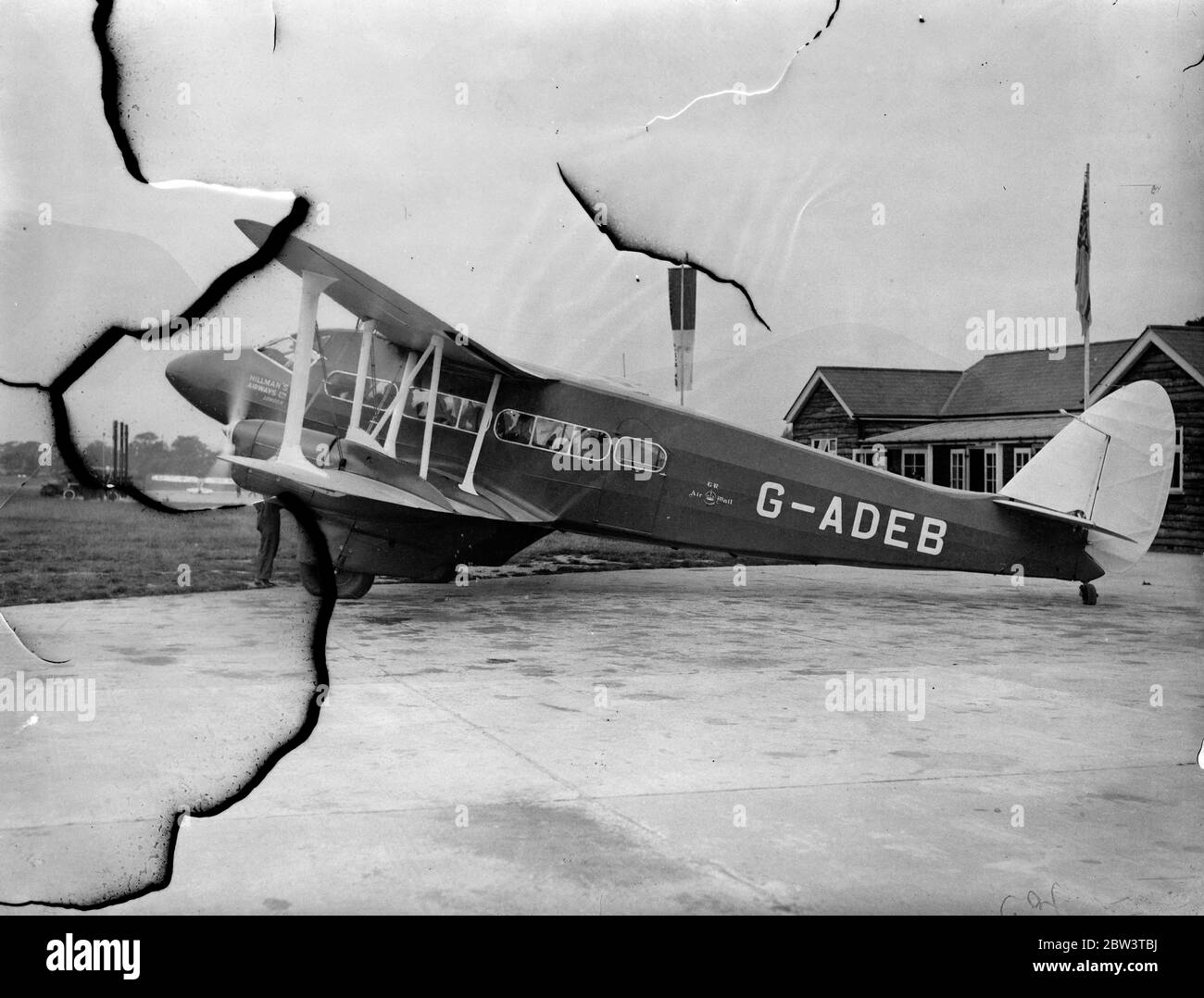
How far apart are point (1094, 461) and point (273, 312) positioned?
354 inches

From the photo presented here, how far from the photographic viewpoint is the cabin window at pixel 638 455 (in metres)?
9.63

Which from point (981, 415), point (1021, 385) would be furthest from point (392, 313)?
point (1021, 385)

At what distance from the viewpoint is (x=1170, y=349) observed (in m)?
9.27

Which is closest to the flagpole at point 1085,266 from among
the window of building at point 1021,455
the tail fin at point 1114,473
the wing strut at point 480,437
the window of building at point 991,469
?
the tail fin at point 1114,473

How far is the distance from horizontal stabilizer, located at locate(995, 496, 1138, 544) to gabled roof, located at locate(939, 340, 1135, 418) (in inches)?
87.1

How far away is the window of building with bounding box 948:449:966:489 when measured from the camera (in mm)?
11875

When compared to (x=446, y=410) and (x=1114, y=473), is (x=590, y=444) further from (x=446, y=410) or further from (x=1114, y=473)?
(x=1114, y=473)

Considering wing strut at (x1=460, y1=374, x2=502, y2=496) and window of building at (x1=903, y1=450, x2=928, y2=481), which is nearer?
wing strut at (x1=460, y1=374, x2=502, y2=496)

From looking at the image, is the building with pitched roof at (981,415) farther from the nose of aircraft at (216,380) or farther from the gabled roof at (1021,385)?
the nose of aircraft at (216,380)

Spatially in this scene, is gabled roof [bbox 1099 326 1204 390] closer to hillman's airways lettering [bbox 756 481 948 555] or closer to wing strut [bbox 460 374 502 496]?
hillman's airways lettering [bbox 756 481 948 555]

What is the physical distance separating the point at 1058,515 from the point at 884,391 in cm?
267

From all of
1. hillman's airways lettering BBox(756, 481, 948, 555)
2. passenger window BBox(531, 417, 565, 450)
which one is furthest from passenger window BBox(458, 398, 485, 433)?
hillman's airways lettering BBox(756, 481, 948, 555)
